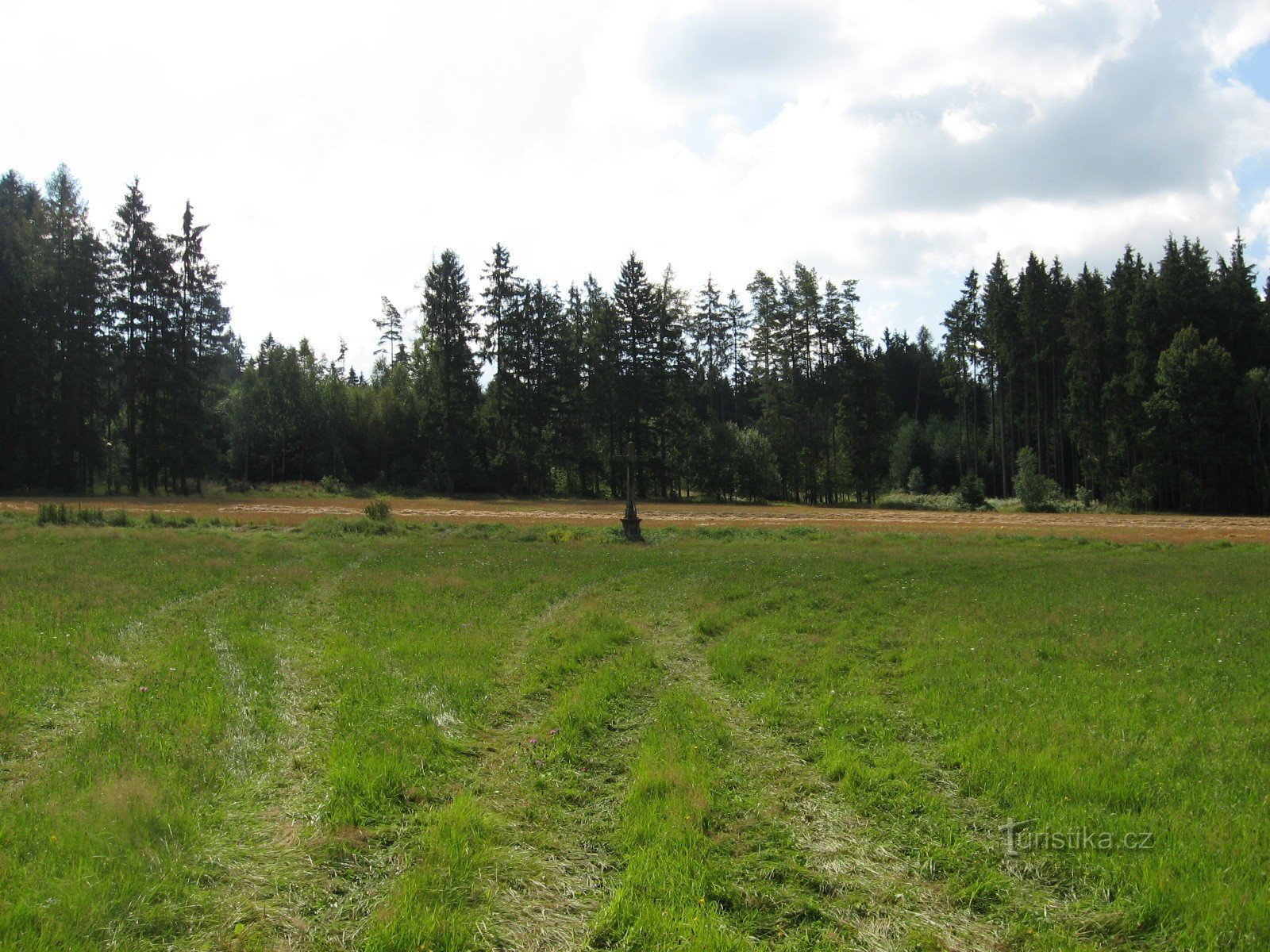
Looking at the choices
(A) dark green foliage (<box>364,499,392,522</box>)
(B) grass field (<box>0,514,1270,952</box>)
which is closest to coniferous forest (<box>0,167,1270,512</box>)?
(A) dark green foliage (<box>364,499,392,522</box>)

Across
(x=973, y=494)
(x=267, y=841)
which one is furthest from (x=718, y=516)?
(x=267, y=841)

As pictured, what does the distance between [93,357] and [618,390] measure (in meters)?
37.1

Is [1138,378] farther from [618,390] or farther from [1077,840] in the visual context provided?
[1077,840]

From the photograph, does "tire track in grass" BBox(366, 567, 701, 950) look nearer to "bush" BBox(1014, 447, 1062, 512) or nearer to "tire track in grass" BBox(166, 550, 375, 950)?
"tire track in grass" BBox(166, 550, 375, 950)

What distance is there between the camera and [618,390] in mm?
64000

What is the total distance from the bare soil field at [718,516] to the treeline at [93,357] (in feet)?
23.3

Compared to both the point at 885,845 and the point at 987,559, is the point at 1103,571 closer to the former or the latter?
the point at 987,559

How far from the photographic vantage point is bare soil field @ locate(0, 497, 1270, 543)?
34.6m

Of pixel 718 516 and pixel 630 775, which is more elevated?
pixel 718 516

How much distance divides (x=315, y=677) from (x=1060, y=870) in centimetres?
819

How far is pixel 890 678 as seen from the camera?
32.7 ft

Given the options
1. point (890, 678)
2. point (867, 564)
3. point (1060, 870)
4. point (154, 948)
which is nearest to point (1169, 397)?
point (867, 564)

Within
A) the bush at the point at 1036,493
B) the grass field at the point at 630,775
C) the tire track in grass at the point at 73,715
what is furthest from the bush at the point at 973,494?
the tire track in grass at the point at 73,715

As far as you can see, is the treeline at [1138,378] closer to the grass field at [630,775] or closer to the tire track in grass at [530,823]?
→ the grass field at [630,775]
